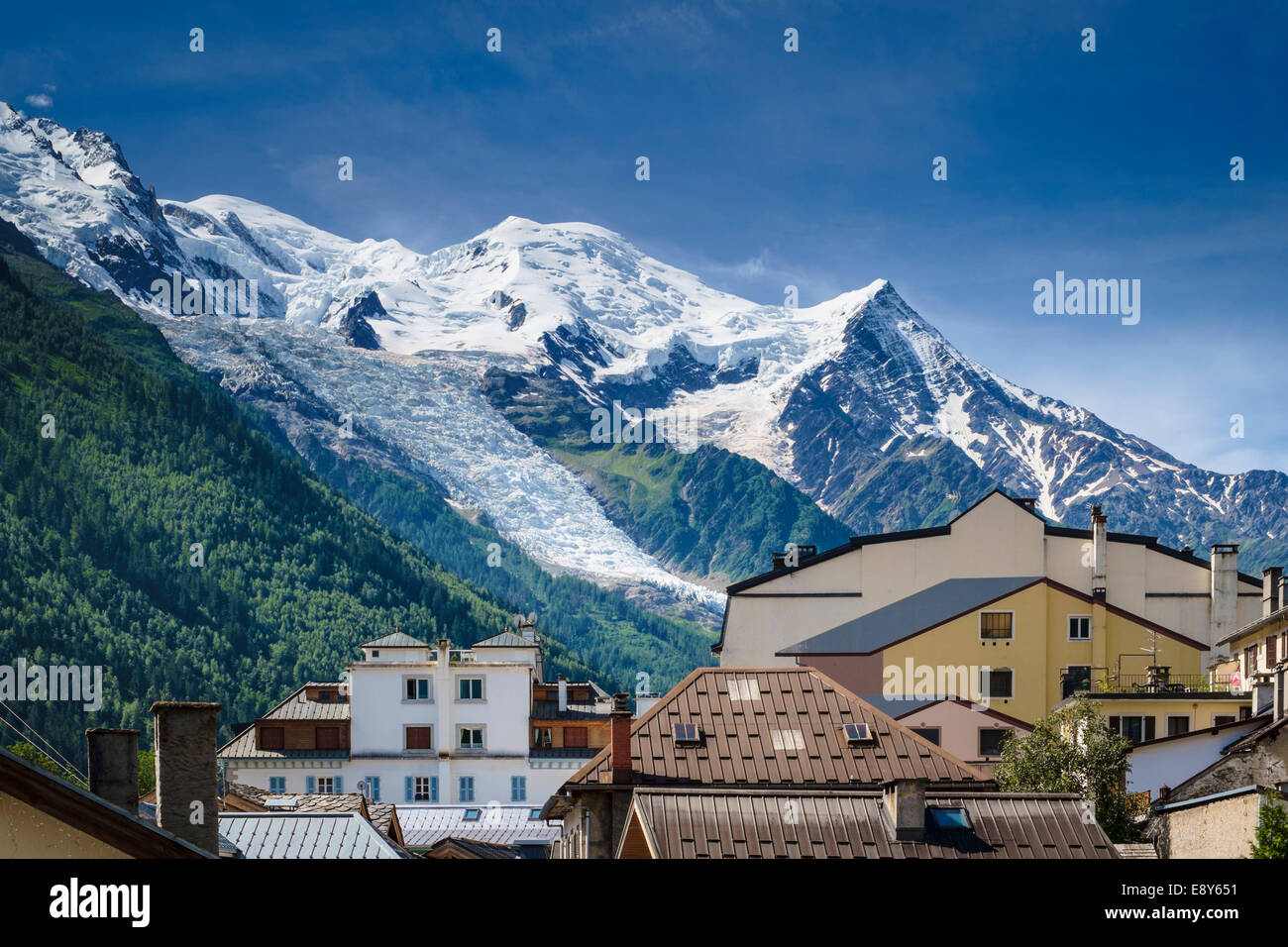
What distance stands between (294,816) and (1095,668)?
5114 cm

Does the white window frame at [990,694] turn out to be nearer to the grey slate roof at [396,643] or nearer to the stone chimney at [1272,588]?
the stone chimney at [1272,588]

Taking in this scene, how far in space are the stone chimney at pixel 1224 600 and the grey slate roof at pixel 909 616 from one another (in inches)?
403

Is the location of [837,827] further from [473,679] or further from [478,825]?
[473,679]

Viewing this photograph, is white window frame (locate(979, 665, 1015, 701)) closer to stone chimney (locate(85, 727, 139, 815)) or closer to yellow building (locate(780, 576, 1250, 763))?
yellow building (locate(780, 576, 1250, 763))

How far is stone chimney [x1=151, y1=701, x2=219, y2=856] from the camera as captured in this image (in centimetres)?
2923

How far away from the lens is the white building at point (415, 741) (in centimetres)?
13275

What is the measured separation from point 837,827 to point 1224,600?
6620 centimetres

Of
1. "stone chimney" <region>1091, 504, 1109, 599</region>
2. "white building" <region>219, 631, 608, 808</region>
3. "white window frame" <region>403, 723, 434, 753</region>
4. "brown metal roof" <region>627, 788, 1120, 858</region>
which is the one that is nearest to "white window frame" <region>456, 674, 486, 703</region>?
"white building" <region>219, 631, 608, 808</region>

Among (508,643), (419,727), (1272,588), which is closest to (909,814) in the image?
(1272,588)

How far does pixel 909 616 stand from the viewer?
90.6m

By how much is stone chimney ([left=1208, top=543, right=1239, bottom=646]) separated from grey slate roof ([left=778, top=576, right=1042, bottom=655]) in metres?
10.2

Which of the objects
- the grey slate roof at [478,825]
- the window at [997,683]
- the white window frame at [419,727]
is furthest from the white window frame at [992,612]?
the white window frame at [419,727]
